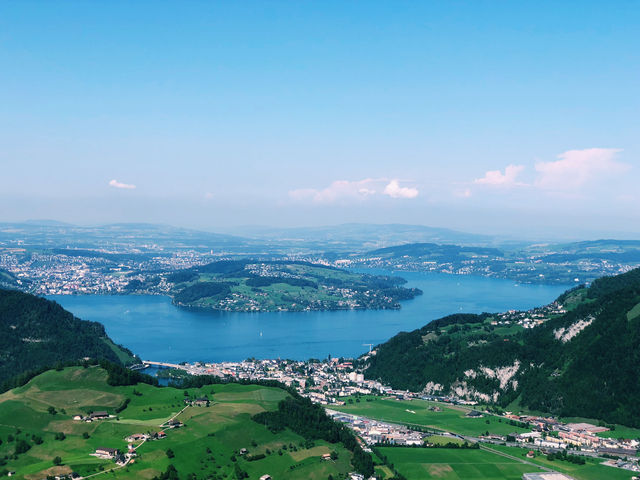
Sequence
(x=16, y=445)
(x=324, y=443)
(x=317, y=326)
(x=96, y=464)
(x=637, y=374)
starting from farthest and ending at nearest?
(x=317, y=326)
(x=637, y=374)
(x=324, y=443)
(x=16, y=445)
(x=96, y=464)

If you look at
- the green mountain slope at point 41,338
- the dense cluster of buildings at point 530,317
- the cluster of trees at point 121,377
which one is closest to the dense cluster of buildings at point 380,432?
the cluster of trees at point 121,377

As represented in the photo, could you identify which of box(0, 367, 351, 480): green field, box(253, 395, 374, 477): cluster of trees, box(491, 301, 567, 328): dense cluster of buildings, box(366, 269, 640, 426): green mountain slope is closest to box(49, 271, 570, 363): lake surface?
box(366, 269, 640, 426): green mountain slope

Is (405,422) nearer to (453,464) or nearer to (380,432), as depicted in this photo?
(380,432)

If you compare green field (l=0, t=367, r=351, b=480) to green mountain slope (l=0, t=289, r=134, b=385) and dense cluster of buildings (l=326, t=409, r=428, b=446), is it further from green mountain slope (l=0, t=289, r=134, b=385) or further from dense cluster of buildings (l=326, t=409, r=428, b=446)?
green mountain slope (l=0, t=289, r=134, b=385)

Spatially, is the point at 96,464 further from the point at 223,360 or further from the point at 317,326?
the point at 317,326

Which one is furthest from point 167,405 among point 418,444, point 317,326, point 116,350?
point 317,326

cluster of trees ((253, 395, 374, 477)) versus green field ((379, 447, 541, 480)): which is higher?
cluster of trees ((253, 395, 374, 477))
